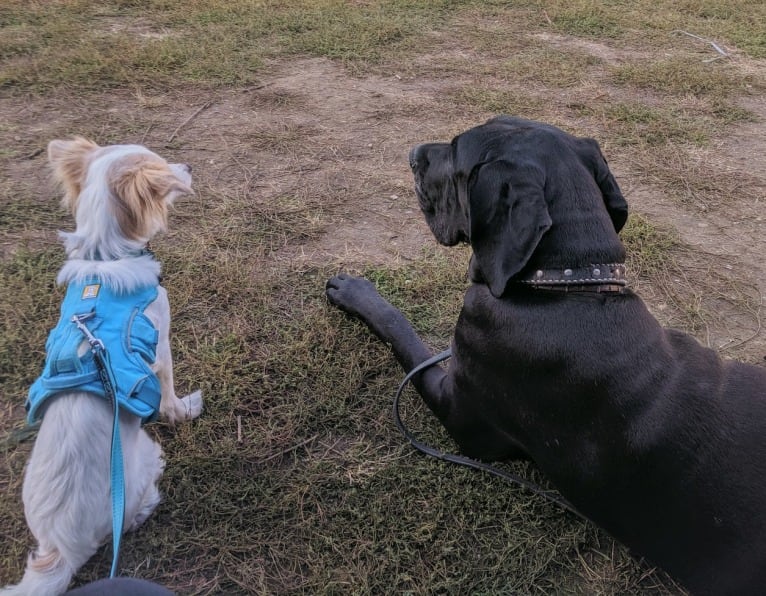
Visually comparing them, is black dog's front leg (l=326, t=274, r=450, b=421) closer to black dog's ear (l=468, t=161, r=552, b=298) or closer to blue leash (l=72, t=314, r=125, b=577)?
black dog's ear (l=468, t=161, r=552, b=298)

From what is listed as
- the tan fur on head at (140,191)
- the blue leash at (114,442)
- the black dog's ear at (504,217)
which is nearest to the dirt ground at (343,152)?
the tan fur on head at (140,191)

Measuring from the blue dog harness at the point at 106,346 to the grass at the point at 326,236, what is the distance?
0.63 metres

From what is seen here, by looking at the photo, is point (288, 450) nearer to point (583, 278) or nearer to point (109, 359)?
point (109, 359)

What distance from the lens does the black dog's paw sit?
3.29 metres

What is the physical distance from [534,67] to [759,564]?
16.5 ft

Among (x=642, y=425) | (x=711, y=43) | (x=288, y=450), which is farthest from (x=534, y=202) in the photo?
(x=711, y=43)

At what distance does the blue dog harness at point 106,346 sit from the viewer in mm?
1985

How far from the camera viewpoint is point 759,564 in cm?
195

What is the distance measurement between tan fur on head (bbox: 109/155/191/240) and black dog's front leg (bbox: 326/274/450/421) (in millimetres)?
1153

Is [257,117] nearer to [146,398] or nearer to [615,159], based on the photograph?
[615,159]

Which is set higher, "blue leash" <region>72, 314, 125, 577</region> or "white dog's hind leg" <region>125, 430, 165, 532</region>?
"blue leash" <region>72, 314, 125, 577</region>

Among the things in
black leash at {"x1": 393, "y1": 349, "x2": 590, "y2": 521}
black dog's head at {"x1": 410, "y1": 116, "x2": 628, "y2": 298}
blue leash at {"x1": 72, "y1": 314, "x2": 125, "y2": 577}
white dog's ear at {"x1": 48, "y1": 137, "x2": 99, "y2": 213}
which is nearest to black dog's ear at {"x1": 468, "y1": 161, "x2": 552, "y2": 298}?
black dog's head at {"x1": 410, "y1": 116, "x2": 628, "y2": 298}

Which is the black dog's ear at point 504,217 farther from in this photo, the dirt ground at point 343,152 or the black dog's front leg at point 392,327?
the dirt ground at point 343,152

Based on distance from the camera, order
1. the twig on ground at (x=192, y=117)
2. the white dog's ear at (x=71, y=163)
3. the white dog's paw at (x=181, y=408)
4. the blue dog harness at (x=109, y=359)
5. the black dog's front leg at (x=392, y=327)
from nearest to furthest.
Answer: the blue dog harness at (x=109, y=359), the white dog's ear at (x=71, y=163), the white dog's paw at (x=181, y=408), the black dog's front leg at (x=392, y=327), the twig on ground at (x=192, y=117)
